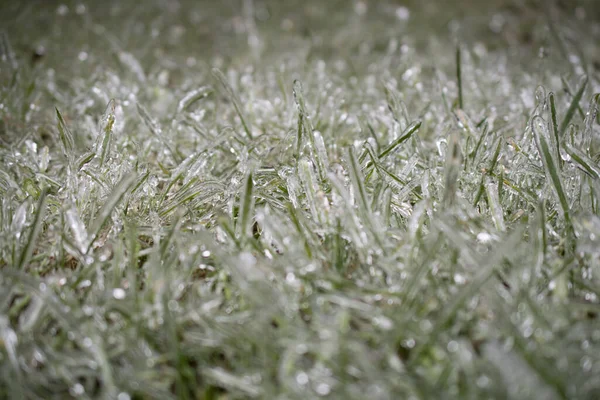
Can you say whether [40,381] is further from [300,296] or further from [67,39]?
[67,39]

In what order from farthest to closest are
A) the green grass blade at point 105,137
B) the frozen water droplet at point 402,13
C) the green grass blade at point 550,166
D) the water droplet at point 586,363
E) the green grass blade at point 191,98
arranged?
the frozen water droplet at point 402,13 < the green grass blade at point 191,98 < the green grass blade at point 105,137 < the green grass blade at point 550,166 < the water droplet at point 586,363

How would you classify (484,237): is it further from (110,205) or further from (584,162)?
(110,205)

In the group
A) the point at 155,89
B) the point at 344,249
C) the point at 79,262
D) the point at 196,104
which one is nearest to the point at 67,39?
the point at 155,89

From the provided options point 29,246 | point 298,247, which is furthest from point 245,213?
point 29,246

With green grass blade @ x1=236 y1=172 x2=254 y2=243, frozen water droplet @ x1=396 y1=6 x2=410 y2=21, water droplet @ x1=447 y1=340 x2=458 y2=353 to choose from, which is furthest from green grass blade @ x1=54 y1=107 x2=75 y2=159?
frozen water droplet @ x1=396 y1=6 x2=410 y2=21

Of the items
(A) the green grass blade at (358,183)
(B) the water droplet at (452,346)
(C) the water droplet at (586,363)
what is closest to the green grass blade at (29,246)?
(A) the green grass blade at (358,183)

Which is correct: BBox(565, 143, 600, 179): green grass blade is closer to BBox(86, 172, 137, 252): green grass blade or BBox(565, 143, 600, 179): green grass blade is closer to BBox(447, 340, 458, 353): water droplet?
BBox(447, 340, 458, 353): water droplet

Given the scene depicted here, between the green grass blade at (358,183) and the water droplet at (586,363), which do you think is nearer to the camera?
the water droplet at (586,363)

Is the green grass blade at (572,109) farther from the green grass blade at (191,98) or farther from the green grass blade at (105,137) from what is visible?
the green grass blade at (105,137)

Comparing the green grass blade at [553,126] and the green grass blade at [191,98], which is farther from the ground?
the green grass blade at [553,126]
